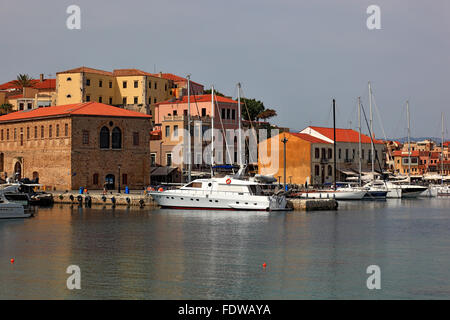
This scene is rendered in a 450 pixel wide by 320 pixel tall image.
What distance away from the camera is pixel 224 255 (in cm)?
3606

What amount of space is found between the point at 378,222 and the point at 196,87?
69.4 metres

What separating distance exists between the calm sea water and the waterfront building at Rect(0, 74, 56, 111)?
62359mm

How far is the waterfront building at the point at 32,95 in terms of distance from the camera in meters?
118

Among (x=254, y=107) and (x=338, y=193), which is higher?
(x=254, y=107)

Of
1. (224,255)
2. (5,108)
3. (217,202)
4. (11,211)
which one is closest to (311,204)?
(217,202)

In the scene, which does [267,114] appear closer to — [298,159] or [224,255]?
[298,159]

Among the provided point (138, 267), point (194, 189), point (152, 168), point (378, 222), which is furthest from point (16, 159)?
point (138, 267)

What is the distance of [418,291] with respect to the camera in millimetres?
27562

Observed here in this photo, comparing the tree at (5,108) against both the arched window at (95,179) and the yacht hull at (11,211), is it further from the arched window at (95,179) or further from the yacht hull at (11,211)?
the yacht hull at (11,211)

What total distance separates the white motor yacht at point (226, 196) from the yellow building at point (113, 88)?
Result: 5132 centimetres

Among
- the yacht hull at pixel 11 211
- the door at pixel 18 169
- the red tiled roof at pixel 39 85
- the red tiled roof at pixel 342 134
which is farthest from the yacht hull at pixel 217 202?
the red tiled roof at pixel 39 85

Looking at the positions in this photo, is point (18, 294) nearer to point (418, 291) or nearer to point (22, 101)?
point (418, 291)

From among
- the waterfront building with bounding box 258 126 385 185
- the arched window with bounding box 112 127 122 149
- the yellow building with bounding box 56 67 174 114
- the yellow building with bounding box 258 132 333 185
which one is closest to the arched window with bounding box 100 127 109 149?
the arched window with bounding box 112 127 122 149

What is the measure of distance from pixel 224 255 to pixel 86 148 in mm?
47948
